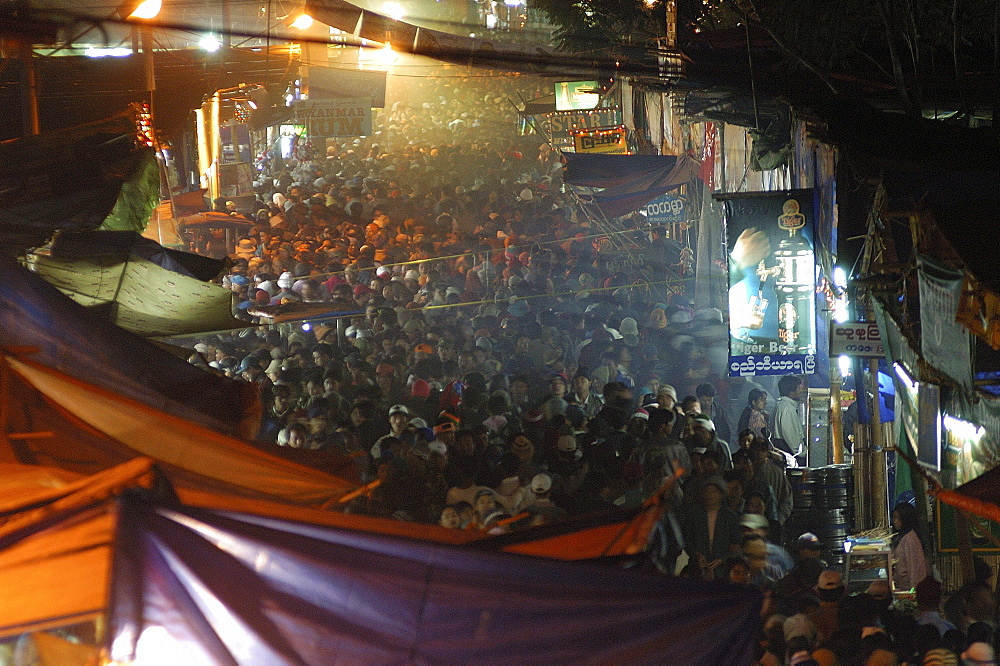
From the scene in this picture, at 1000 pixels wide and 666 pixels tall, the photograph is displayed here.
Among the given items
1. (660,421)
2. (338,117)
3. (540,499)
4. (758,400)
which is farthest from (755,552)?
(338,117)

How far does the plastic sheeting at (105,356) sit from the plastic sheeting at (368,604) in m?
3.61

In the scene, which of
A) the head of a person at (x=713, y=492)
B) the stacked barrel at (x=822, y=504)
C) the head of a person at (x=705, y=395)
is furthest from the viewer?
the head of a person at (x=705, y=395)

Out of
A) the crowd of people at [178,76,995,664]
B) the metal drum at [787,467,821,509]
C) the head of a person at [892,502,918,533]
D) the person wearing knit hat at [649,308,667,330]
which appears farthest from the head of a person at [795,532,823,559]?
the person wearing knit hat at [649,308,667,330]

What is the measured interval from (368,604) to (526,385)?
337 inches

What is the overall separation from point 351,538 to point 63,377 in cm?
322

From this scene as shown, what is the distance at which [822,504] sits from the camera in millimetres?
8656

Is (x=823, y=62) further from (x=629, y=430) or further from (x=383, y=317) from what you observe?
(x=383, y=317)

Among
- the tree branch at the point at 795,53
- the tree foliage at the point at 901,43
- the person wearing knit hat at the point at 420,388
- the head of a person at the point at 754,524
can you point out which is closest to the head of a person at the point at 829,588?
the head of a person at the point at 754,524

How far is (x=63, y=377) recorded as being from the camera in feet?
19.0

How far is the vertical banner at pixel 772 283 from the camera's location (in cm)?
1002

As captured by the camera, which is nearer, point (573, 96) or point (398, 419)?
point (398, 419)

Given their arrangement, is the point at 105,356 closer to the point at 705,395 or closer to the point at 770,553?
the point at 770,553

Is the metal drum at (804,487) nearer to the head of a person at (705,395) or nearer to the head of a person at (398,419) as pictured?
the head of a person at (705,395)

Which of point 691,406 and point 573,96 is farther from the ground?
point 573,96
